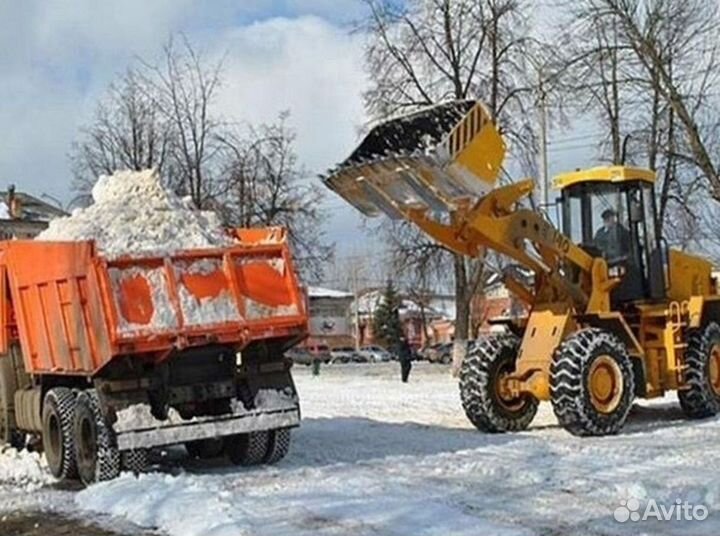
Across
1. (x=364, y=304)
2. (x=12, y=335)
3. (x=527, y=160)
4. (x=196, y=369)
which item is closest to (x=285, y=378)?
(x=196, y=369)

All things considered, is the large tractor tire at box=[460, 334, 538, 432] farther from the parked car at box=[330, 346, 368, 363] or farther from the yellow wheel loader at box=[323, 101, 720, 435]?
the parked car at box=[330, 346, 368, 363]

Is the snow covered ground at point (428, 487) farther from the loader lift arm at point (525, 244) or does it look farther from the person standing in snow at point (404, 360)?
the person standing in snow at point (404, 360)

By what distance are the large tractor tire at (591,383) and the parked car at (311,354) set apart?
36192 mm

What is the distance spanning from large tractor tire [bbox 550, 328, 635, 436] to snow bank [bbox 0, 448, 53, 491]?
18.7ft

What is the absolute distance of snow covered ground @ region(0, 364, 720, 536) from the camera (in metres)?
8.57

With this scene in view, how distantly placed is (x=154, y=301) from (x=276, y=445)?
2.26m

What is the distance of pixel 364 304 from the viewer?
10456cm

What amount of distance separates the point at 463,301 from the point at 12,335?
64.6ft

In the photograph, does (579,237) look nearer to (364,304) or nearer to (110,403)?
(110,403)

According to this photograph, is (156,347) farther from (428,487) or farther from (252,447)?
(428,487)

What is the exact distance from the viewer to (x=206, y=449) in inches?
534

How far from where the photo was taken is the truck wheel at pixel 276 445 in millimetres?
12547

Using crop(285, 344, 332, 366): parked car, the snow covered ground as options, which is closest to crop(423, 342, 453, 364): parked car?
crop(285, 344, 332, 366): parked car

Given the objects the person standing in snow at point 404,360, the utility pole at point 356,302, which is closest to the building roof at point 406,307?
the utility pole at point 356,302
